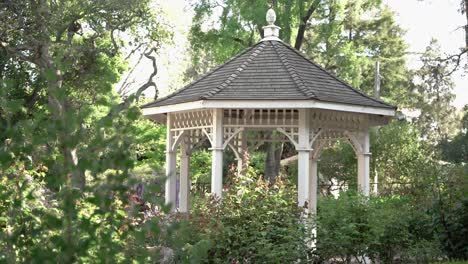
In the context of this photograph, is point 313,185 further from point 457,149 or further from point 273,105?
point 457,149

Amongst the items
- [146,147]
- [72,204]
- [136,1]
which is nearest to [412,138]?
[146,147]

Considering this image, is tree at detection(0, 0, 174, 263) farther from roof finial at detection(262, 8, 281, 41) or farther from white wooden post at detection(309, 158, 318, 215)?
white wooden post at detection(309, 158, 318, 215)

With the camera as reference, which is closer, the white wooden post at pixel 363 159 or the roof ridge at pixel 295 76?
the roof ridge at pixel 295 76

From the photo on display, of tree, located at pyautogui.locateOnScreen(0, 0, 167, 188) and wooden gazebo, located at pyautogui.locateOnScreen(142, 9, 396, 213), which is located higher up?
tree, located at pyautogui.locateOnScreen(0, 0, 167, 188)

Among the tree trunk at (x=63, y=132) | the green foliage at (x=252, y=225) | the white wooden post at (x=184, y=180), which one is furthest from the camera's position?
the white wooden post at (x=184, y=180)

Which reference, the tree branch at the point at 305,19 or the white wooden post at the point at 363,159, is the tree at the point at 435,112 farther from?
the white wooden post at the point at 363,159

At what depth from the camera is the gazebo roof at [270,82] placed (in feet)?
38.0

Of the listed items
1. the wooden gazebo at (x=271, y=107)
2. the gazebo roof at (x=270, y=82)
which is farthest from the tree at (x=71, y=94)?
the gazebo roof at (x=270, y=82)

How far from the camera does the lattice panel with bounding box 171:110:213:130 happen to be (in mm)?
12334

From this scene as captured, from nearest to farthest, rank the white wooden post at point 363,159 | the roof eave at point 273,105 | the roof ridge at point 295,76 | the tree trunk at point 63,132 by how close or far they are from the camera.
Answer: the tree trunk at point 63,132 < the roof eave at point 273,105 < the roof ridge at point 295,76 < the white wooden post at point 363,159

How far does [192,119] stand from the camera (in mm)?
12883

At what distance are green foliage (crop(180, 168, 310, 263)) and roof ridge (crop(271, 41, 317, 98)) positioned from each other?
1.74 m

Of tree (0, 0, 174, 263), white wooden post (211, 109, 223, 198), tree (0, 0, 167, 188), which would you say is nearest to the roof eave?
white wooden post (211, 109, 223, 198)

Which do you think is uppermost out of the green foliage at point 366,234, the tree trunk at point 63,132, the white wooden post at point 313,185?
the tree trunk at point 63,132
